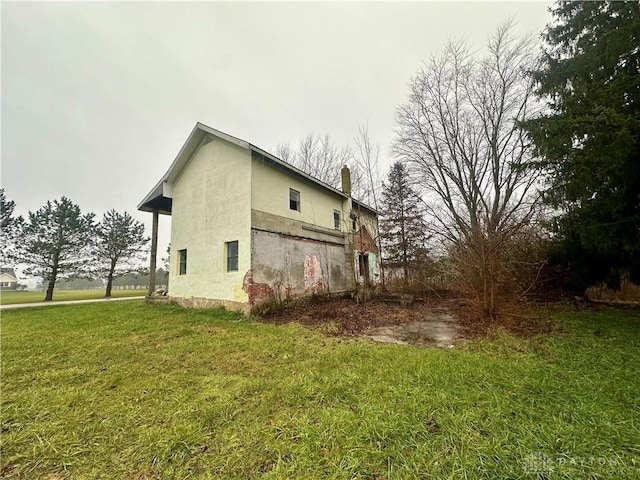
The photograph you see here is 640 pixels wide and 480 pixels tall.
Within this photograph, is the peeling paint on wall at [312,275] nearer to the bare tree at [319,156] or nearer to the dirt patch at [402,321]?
the dirt patch at [402,321]

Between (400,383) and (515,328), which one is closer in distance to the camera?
(400,383)

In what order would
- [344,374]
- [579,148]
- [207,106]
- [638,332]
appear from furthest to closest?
[207,106] → [579,148] → [638,332] → [344,374]

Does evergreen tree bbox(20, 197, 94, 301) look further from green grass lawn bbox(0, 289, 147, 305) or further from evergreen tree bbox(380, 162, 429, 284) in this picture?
evergreen tree bbox(380, 162, 429, 284)

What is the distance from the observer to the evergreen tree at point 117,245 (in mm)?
24906

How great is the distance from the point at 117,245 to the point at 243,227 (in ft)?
80.1

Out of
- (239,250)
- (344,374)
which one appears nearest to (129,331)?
(239,250)

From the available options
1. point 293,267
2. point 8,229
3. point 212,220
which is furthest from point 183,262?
point 8,229

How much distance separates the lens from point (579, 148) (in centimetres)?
569

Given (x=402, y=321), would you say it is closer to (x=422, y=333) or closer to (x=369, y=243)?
(x=422, y=333)

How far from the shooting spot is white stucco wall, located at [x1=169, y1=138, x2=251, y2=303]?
9023 mm

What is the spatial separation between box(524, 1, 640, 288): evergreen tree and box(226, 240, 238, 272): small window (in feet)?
31.6

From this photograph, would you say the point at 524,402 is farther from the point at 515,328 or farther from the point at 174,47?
the point at 174,47

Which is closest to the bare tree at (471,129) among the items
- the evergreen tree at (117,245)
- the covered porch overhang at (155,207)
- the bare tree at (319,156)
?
the bare tree at (319,156)

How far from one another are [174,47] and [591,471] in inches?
539
